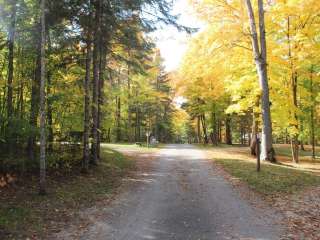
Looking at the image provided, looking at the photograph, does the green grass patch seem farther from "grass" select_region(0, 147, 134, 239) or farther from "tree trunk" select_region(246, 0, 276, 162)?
"grass" select_region(0, 147, 134, 239)

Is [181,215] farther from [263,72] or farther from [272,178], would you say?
[263,72]

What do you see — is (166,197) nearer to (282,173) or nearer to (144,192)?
(144,192)

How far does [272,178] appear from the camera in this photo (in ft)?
42.4

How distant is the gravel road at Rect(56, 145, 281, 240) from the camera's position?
6.94 metres

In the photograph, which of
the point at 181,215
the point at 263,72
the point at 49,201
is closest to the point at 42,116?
the point at 49,201

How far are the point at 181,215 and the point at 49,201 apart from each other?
3398 mm

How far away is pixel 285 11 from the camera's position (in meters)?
16.8

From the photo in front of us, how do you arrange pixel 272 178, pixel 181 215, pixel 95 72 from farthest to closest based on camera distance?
pixel 95 72 → pixel 272 178 → pixel 181 215

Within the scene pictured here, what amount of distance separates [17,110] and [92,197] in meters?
4.13

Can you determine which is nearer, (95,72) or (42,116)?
(42,116)

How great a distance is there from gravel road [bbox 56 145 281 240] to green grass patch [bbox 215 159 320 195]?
3.44 ft

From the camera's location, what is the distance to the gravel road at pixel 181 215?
273 inches

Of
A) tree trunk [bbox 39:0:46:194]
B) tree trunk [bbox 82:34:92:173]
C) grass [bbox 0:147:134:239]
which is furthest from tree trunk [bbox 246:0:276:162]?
tree trunk [bbox 39:0:46:194]

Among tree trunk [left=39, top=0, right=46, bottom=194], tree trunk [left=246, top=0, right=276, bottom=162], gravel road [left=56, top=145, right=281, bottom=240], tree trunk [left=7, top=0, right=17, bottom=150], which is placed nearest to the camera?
gravel road [left=56, top=145, right=281, bottom=240]
